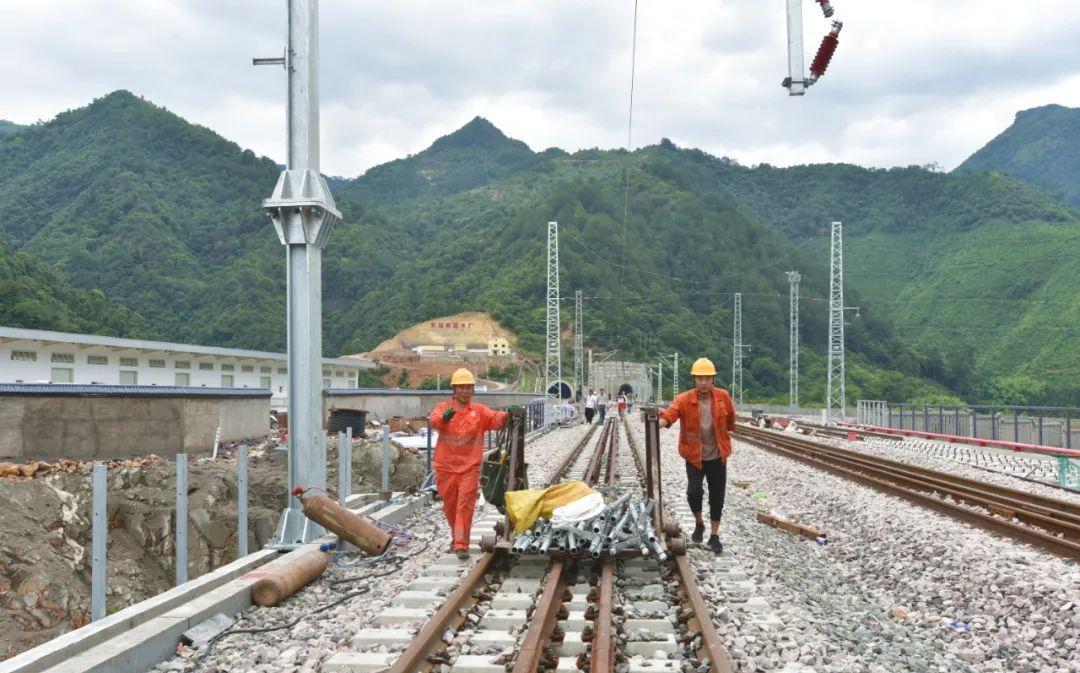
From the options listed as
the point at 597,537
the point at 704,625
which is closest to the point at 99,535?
the point at 597,537

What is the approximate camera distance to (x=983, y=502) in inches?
512

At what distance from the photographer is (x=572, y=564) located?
7945 millimetres

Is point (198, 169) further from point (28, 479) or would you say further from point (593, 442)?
point (28, 479)

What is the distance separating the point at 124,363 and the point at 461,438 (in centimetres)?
3435

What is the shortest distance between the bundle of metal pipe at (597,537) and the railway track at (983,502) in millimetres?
4459

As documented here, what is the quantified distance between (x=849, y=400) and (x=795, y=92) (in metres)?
87.9

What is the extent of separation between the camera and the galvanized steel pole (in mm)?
8953

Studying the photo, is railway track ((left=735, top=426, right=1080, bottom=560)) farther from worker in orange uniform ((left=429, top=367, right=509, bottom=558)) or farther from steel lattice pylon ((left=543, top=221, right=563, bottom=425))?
steel lattice pylon ((left=543, top=221, right=563, bottom=425))

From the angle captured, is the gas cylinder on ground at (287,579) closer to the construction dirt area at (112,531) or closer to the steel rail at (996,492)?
the construction dirt area at (112,531)

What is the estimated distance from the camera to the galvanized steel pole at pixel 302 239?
29.4ft

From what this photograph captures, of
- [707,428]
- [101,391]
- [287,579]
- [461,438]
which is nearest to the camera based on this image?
[287,579]

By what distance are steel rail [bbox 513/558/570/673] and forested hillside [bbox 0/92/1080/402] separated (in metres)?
91.4

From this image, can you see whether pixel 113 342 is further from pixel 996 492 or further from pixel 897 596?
pixel 897 596

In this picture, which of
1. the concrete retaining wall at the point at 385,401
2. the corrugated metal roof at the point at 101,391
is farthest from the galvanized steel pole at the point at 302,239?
the concrete retaining wall at the point at 385,401
